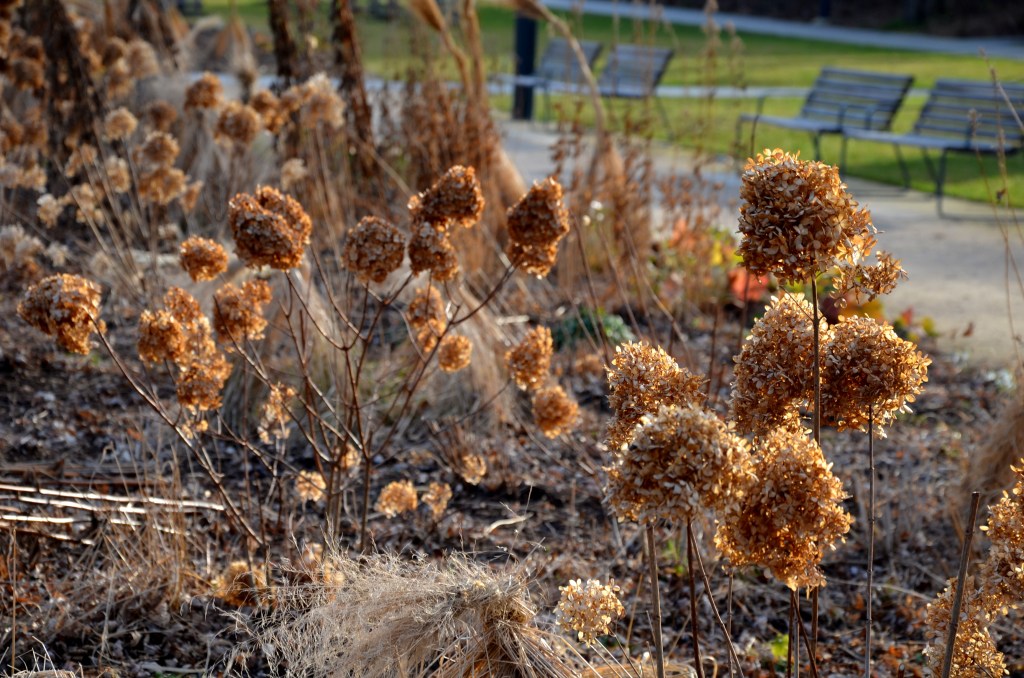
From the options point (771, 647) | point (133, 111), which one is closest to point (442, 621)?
point (771, 647)

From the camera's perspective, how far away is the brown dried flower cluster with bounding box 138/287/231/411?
2.35m

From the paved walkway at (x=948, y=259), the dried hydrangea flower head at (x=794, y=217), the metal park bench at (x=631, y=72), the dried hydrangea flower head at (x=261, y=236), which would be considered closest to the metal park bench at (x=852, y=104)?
the paved walkway at (x=948, y=259)

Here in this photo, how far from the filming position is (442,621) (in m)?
1.93

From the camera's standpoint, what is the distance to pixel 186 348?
2.44m

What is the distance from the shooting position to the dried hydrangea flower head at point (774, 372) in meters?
1.54

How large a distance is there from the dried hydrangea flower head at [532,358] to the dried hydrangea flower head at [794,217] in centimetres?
128

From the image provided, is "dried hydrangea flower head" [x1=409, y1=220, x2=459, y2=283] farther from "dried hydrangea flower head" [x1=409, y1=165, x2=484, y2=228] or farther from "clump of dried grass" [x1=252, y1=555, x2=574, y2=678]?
"clump of dried grass" [x1=252, y1=555, x2=574, y2=678]

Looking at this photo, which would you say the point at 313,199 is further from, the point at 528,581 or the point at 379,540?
the point at 528,581

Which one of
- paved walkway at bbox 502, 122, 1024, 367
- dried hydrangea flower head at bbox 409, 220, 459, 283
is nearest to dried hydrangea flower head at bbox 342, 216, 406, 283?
dried hydrangea flower head at bbox 409, 220, 459, 283

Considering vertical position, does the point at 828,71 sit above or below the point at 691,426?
below

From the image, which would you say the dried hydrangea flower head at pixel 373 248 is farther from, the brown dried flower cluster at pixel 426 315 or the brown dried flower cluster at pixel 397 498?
the brown dried flower cluster at pixel 397 498

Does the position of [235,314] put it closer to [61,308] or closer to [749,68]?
[61,308]

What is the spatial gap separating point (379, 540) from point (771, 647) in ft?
3.79

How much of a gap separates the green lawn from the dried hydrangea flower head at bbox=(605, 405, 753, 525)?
2257 millimetres
